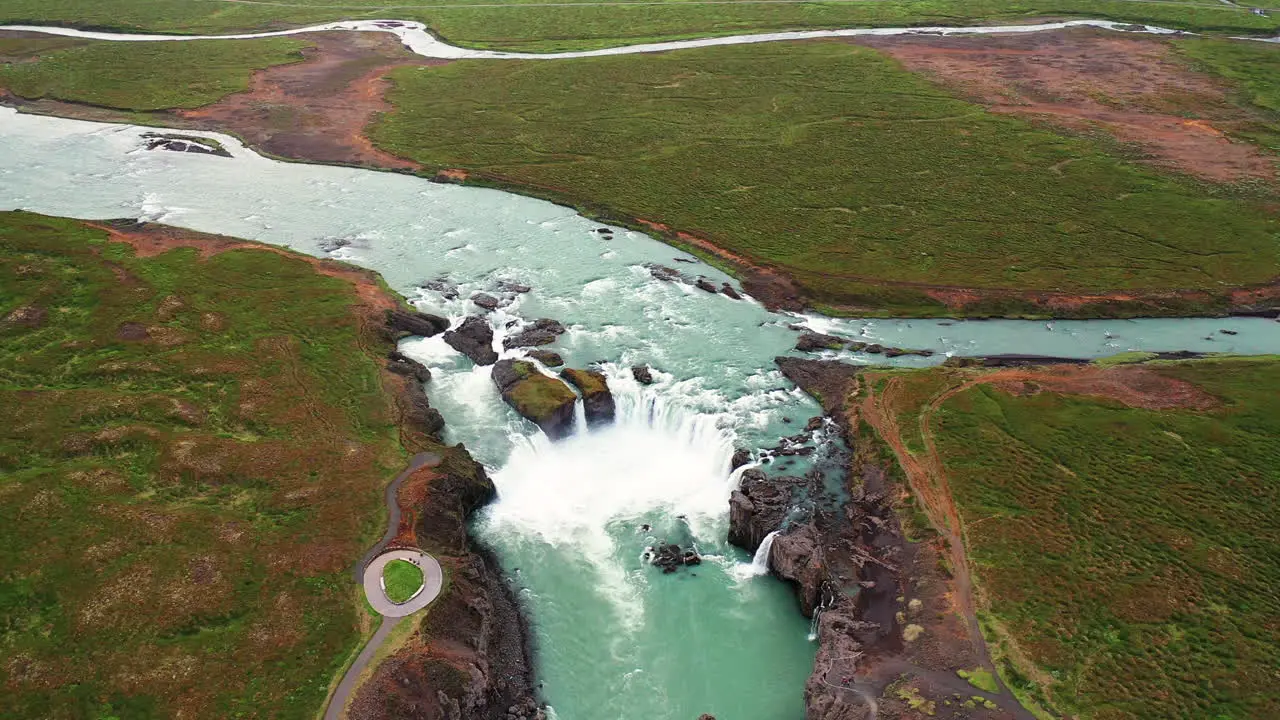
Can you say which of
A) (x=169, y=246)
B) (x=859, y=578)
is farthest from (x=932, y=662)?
(x=169, y=246)

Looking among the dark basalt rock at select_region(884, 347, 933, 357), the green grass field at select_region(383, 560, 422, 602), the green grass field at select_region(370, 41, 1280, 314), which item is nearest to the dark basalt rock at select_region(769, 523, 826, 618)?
the green grass field at select_region(383, 560, 422, 602)

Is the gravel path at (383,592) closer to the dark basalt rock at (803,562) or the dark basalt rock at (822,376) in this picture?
the dark basalt rock at (803,562)

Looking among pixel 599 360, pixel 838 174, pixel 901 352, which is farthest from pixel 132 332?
pixel 838 174

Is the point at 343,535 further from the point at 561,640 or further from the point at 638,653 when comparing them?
the point at 638,653

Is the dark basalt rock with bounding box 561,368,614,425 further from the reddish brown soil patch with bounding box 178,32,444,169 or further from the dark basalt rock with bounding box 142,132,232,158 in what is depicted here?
the dark basalt rock with bounding box 142,132,232,158

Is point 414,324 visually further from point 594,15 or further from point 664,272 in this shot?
point 594,15

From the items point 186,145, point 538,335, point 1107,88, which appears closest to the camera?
point 538,335
